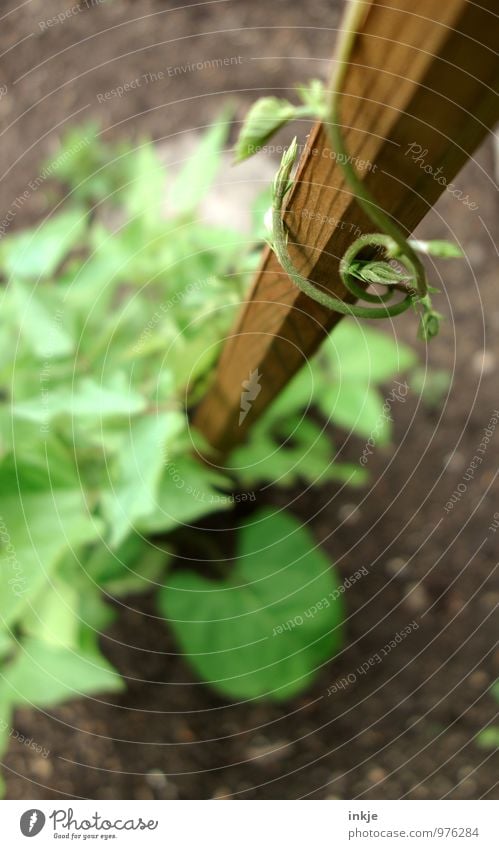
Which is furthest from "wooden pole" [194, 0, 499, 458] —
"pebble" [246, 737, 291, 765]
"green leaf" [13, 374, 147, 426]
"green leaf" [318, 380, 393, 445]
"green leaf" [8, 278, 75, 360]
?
"pebble" [246, 737, 291, 765]

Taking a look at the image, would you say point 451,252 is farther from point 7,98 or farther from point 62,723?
point 7,98

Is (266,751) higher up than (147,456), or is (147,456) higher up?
(147,456)

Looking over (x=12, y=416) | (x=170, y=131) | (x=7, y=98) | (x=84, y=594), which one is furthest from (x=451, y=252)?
(x=7, y=98)

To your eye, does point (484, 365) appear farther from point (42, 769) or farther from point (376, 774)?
point (42, 769)

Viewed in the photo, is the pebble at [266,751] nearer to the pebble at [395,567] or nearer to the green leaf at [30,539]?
the pebble at [395,567]

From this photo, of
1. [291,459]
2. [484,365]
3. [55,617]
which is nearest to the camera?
[55,617]

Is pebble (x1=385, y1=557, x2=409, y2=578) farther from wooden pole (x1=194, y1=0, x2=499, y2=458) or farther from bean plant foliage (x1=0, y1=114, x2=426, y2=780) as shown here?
wooden pole (x1=194, y1=0, x2=499, y2=458)

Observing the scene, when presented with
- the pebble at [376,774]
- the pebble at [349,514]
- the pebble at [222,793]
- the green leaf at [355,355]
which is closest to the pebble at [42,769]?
the pebble at [222,793]
